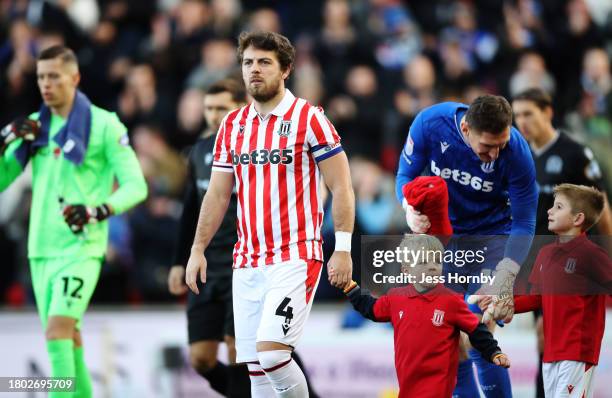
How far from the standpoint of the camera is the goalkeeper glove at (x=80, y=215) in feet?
25.0

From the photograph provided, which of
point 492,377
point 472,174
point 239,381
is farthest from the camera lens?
point 239,381

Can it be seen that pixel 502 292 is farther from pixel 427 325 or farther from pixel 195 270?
pixel 195 270

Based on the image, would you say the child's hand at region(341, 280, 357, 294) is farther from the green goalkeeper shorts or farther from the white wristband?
the green goalkeeper shorts

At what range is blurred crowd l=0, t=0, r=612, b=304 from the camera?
12.6m

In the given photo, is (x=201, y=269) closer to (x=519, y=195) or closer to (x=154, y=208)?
(x=519, y=195)

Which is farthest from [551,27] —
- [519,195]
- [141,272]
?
[519,195]

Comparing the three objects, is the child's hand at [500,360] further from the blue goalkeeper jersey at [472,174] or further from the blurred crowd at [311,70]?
the blurred crowd at [311,70]

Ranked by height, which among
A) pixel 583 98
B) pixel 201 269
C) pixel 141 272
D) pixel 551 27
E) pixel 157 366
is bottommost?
pixel 157 366

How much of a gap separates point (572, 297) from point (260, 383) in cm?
204

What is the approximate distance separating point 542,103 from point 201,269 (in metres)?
3.39

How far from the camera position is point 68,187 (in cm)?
800

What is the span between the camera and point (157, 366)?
1114 cm

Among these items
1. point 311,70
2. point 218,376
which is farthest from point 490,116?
point 311,70

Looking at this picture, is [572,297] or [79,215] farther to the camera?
[79,215]
